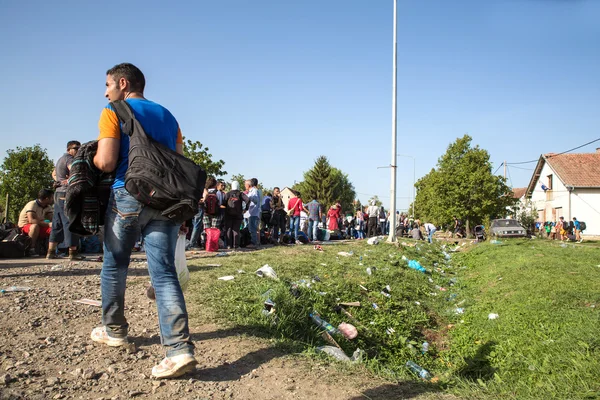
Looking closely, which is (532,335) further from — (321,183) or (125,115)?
(321,183)

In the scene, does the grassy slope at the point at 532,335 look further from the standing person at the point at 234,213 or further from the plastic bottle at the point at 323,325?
the standing person at the point at 234,213

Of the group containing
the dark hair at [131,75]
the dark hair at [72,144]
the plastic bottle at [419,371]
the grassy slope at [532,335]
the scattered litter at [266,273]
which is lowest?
the plastic bottle at [419,371]

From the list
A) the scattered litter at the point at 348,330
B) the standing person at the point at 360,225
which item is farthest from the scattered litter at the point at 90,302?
the standing person at the point at 360,225

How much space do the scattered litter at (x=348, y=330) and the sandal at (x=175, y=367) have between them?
99.3 inches

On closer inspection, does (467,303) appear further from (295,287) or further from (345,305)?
(295,287)

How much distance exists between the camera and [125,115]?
2842 millimetres

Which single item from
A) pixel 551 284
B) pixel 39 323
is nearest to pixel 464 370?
pixel 551 284

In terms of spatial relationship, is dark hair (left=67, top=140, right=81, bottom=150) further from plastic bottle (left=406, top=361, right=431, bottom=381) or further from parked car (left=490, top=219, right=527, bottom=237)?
parked car (left=490, top=219, right=527, bottom=237)

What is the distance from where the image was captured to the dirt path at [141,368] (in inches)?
107

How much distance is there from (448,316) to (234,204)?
6.04 m

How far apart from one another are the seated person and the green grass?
3957 mm

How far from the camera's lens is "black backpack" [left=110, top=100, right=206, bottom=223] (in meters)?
2.71

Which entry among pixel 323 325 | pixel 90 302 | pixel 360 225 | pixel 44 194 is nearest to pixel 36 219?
pixel 44 194

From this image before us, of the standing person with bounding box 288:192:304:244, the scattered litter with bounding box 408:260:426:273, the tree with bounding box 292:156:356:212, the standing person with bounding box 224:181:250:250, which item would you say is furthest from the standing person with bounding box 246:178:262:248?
the tree with bounding box 292:156:356:212
